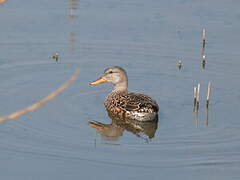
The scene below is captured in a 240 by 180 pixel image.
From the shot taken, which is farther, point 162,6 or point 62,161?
point 162,6

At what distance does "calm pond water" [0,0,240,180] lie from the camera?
763 centimetres

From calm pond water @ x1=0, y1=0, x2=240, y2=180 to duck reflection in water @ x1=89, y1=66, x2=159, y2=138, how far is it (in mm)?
142

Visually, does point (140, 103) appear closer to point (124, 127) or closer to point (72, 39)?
point (124, 127)

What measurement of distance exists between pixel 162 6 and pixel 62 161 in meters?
6.21

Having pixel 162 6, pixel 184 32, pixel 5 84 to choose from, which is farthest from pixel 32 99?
pixel 162 6

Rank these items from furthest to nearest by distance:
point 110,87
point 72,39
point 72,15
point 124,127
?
point 72,15
point 72,39
point 110,87
point 124,127

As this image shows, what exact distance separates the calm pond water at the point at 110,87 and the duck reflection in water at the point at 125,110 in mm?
142

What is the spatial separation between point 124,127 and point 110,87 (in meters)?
1.92

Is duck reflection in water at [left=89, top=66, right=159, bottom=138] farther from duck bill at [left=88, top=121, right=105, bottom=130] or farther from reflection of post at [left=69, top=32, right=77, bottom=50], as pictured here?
reflection of post at [left=69, top=32, right=77, bottom=50]

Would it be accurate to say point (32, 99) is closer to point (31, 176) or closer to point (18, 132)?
point (18, 132)

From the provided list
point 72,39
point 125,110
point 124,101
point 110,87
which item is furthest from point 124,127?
point 72,39

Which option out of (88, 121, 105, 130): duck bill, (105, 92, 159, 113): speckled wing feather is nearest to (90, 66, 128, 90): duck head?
(105, 92, 159, 113): speckled wing feather

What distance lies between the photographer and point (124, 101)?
9.72 metres

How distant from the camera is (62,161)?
7605 mm
